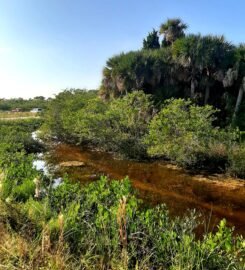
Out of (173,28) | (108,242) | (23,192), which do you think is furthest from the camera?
(173,28)

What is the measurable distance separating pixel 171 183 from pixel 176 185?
13.3 inches

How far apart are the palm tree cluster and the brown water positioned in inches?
269

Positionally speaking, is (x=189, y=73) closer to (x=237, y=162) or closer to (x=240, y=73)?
(x=240, y=73)

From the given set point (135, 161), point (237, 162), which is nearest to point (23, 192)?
point (237, 162)

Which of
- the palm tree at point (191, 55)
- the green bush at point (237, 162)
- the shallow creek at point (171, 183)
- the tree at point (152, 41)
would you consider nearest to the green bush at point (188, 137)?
the green bush at point (237, 162)

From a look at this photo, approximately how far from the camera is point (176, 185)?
45.4ft

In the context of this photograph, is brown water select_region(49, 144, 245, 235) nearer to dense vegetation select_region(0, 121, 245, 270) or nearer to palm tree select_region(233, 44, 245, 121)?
dense vegetation select_region(0, 121, 245, 270)

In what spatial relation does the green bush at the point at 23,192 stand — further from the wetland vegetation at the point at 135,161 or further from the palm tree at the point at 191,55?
the palm tree at the point at 191,55

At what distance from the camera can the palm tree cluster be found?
76.3 feet

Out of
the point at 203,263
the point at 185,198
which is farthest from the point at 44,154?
the point at 203,263

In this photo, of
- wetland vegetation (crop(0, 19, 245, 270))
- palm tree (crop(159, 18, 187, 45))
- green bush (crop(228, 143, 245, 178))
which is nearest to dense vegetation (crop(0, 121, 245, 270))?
wetland vegetation (crop(0, 19, 245, 270))

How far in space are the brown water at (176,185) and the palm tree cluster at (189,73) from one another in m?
6.84

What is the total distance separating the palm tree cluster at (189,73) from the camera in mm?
23250

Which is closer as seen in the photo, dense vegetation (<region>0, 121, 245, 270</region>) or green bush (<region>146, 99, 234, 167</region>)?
dense vegetation (<region>0, 121, 245, 270</region>)
